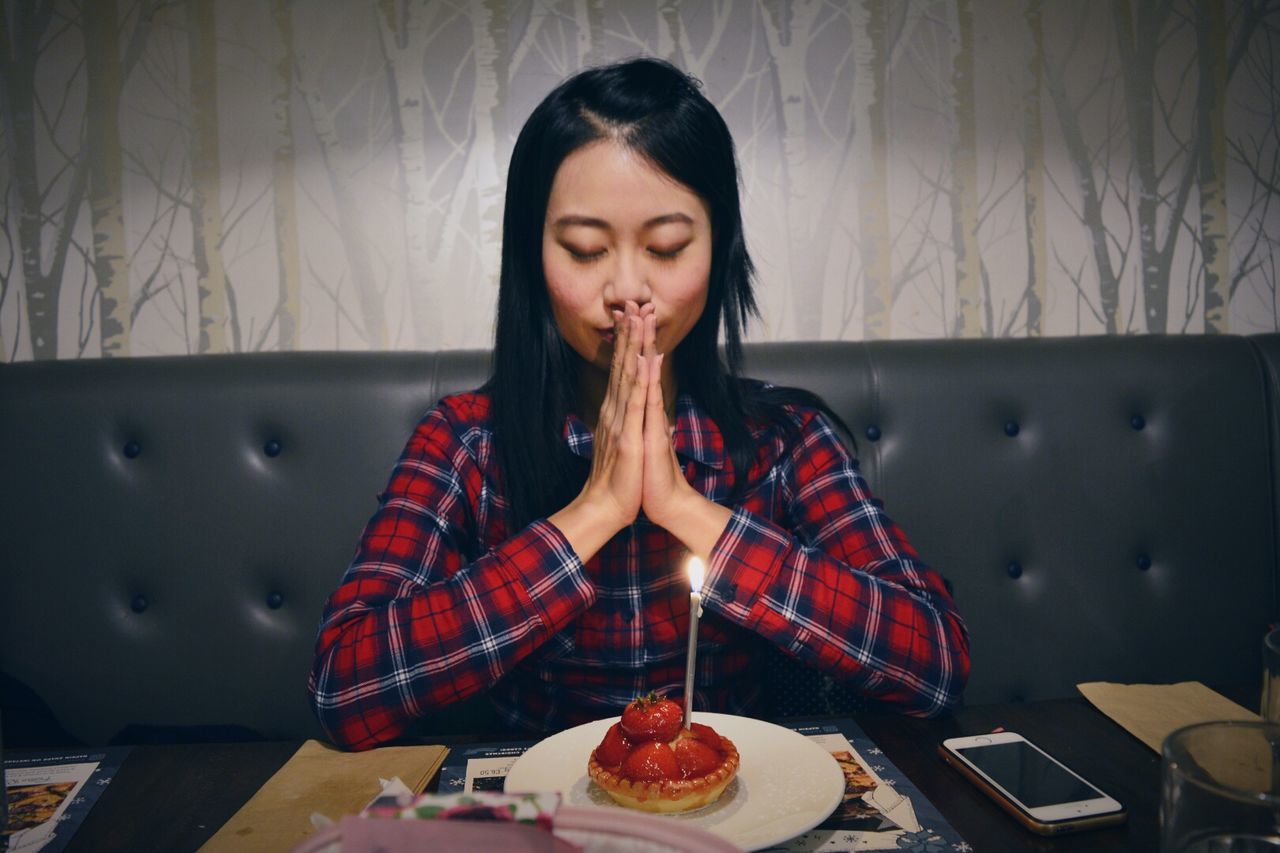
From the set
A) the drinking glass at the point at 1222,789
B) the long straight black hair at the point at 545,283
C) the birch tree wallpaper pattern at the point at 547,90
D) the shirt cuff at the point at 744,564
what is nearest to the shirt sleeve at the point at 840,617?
the shirt cuff at the point at 744,564

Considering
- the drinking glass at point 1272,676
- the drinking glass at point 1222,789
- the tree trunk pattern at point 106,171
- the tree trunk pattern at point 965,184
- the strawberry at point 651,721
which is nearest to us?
the drinking glass at point 1222,789

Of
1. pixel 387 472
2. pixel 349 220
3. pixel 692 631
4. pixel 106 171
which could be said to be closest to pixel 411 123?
pixel 349 220

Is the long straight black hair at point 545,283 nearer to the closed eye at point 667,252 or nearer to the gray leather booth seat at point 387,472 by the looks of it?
the closed eye at point 667,252

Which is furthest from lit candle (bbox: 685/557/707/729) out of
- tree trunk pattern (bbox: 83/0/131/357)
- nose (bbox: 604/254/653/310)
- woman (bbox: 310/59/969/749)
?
tree trunk pattern (bbox: 83/0/131/357)

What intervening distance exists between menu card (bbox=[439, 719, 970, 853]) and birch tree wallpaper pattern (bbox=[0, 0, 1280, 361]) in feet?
3.58

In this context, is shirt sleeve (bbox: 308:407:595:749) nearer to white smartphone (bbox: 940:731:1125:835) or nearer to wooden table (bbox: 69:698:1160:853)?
wooden table (bbox: 69:698:1160:853)

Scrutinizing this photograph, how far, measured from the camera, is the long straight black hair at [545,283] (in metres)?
1.26

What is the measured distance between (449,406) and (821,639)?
66 cm

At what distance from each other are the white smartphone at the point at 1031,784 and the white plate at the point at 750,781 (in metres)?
0.15

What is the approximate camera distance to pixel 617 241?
123cm

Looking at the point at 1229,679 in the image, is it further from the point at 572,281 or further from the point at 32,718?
the point at 32,718

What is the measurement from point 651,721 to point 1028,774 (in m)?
0.35

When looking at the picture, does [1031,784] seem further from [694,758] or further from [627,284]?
[627,284]

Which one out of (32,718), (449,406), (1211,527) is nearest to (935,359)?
(1211,527)
